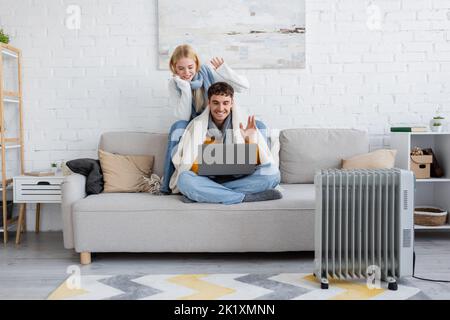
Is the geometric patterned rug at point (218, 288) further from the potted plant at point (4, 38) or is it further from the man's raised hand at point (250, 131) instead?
the potted plant at point (4, 38)

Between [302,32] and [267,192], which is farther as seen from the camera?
[302,32]

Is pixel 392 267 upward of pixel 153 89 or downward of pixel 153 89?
downward

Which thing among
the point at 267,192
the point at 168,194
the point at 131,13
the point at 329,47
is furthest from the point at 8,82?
the point at 329,47

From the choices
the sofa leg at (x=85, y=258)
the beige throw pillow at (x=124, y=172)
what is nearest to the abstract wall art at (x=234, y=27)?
the beige throw pillow at (x=124, y=172)

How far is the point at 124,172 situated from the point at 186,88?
29.2 inches

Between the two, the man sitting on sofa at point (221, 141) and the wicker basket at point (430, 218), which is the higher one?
the man sitting on sofa at point (221, 141)

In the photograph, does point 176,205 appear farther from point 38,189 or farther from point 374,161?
point 374,161

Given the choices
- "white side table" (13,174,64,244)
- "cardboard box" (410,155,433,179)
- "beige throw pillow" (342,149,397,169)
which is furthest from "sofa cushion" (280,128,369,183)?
"white side table" (13,174,64,244)

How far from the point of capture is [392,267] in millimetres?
2506

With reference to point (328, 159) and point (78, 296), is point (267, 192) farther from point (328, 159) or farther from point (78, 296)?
point (78, 296)

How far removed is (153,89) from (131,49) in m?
0.36

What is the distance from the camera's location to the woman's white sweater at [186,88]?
334 centimetres

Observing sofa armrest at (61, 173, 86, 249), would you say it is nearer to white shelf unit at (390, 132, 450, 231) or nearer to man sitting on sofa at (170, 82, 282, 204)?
man sitting on sofa at (170, 82, 282, 204)

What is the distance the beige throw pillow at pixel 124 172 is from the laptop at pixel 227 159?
580 millimetres
